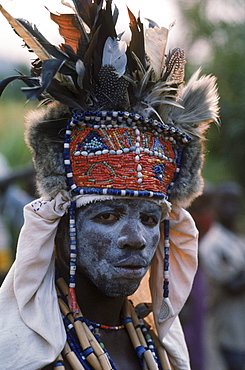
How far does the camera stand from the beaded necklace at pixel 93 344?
266 cm

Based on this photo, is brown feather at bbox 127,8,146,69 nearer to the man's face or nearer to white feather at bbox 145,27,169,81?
white feather at bbox 145,27,169,81

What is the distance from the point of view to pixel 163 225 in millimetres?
3043

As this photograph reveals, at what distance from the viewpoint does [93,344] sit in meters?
2.73

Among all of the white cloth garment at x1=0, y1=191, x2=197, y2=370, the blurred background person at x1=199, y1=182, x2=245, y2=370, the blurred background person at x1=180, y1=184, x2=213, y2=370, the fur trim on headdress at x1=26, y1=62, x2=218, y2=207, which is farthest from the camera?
the blurred background person at x1=199, y1=182, x2=245, y2=370

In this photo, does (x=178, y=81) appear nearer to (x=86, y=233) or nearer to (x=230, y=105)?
(x=86, y=233)

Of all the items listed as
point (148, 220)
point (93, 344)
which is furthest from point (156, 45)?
point (93, 344)

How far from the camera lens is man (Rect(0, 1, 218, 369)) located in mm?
2604

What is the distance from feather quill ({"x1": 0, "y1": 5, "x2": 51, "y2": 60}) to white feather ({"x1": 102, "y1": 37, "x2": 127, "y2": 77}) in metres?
0.27

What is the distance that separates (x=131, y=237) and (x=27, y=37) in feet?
3.35

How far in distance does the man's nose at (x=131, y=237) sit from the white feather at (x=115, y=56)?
724 mm

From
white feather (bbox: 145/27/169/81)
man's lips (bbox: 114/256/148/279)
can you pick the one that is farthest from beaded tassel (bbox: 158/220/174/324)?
white feather (bbox: 145/27/169/81)

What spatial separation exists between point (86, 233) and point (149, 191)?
1.18 ft

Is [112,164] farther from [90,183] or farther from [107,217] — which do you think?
[107,217]

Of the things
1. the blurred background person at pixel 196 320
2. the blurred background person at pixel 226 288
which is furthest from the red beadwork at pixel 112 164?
the blurred background person at pixel 226 288
